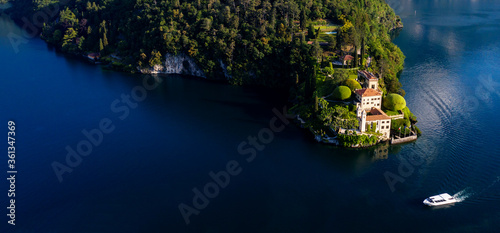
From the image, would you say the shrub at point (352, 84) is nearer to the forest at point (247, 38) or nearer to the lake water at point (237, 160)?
the forest at point (247, 38)

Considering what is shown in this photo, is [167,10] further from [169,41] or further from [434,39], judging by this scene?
[434,39]

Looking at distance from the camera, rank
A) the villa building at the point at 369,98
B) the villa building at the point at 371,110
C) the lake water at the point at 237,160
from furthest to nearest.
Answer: the villa building at the point at 369,98
the villa building at the point at 371,110
the lake water at the point at 237,160

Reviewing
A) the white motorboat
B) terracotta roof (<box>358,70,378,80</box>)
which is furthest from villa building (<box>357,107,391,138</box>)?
the white motorboat

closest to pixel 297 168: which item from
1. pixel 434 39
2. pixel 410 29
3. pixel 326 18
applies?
pixel 326 18

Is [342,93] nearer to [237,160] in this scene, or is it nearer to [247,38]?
[237,160]

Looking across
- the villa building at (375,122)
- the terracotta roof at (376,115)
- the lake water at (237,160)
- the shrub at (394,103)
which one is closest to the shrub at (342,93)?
the villa building at (375,122)

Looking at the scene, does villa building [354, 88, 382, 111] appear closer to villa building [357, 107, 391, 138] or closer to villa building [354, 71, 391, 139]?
villa building [354, 71, 391, 139]

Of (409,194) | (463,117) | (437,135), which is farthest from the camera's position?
(463,117)
